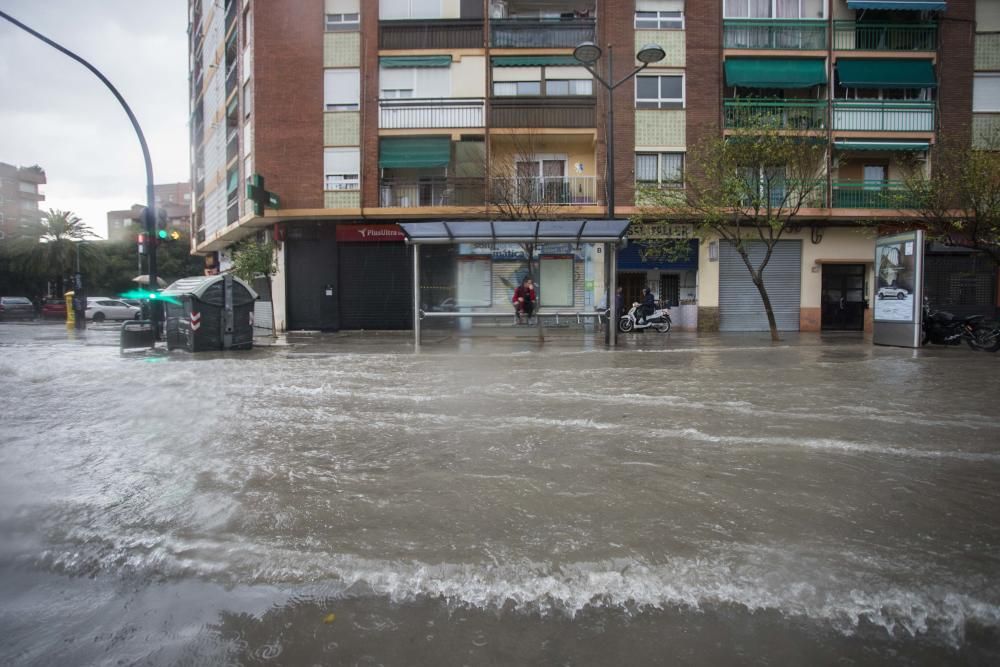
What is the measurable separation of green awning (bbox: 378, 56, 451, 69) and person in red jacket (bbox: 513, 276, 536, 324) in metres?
9.75

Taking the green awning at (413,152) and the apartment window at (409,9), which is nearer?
the green awning at (413,152)

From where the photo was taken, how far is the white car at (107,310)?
38125 millimetres

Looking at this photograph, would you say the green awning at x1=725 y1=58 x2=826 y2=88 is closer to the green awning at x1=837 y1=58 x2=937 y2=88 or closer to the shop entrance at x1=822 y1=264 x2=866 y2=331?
the green awning at x1=837 y1=58 x2=937 y2=88

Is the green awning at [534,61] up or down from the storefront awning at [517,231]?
up

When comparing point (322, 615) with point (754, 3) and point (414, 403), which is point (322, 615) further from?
point (754, 3)

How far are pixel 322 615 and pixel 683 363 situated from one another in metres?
9.85

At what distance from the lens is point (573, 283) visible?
2386 centimetres

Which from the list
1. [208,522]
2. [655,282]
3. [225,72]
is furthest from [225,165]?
[208,522]

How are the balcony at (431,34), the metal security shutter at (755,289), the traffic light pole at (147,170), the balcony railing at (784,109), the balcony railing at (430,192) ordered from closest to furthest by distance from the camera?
the traffic light pole at (147,170) < the balcony railing at (784,109) < the balcony railing at (430,192) < the balcony at (431,34) < the metal security shutter at (755,289)

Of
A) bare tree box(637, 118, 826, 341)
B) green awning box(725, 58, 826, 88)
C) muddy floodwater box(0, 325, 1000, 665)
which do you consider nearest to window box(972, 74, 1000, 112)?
green awning box(725, 58, 826, 88)

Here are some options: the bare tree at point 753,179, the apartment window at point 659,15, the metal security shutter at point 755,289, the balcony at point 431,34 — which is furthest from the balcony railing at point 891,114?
the balcony at point 431,34

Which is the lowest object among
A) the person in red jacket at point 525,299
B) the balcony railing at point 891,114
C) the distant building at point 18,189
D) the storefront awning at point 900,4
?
the person in red jacket at point 525,299

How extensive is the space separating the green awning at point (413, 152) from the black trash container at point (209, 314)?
10.2 meters

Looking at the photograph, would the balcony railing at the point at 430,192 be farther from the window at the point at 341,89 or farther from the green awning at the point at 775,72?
the green awning at the point at 775,72
